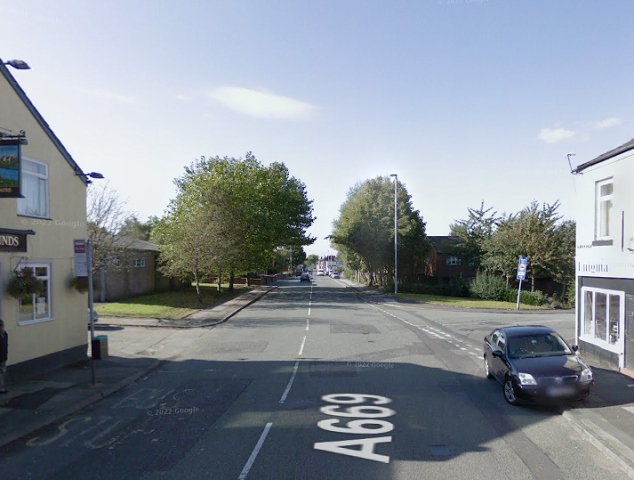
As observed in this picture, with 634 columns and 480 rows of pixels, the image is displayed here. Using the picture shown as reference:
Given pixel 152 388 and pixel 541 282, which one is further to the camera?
pixel 541 282

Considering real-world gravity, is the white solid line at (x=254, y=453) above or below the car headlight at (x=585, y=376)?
below

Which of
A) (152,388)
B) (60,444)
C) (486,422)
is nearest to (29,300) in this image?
(152,388)

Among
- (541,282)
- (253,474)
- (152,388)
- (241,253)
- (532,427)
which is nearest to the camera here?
(253,474)

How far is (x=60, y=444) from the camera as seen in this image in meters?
8.20

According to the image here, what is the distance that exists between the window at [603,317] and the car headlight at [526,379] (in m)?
4.89

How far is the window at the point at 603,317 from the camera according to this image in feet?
45.7

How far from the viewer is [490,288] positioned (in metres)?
43.8

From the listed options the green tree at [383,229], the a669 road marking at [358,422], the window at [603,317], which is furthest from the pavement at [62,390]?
the green tree at [383,229]

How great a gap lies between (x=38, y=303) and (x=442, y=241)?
56.8 metres

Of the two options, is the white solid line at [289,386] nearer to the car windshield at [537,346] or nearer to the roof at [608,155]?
the car windshield at [537,346]

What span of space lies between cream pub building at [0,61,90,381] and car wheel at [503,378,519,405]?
36.1 ft

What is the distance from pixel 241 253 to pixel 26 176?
28.9 metres

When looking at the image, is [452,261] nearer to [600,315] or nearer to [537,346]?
[600,315]

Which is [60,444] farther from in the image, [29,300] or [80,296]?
[80,296]
